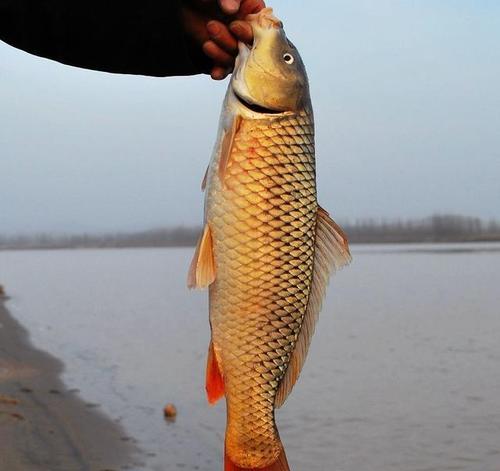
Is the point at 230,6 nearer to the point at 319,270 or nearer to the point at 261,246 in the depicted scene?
the point at 261,246

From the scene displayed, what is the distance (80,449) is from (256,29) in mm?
6663

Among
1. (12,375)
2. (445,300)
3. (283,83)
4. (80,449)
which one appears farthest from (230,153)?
(445,300)

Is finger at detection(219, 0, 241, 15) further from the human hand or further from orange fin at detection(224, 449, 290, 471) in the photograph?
orange fin at detection(224, 449, 290, 471)

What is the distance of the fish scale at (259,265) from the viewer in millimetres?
2615

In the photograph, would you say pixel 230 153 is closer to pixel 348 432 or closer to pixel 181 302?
pixel 348 432

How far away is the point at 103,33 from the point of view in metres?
2.65

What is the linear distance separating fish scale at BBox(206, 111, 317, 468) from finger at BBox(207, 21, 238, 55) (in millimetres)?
253

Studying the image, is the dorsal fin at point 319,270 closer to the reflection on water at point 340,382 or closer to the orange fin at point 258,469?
the orange fin at point 258,469

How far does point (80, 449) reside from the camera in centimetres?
841

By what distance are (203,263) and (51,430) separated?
6.88m

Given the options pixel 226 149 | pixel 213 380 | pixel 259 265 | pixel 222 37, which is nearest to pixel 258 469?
pixel 213 380

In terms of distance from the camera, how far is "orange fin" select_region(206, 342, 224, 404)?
2654mm

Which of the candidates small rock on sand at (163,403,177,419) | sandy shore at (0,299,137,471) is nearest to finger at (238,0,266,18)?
sandy shore at (0,299,137,471)

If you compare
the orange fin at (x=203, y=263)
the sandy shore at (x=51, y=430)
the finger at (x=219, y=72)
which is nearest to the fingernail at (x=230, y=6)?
the finger at (x=219, y=72)
